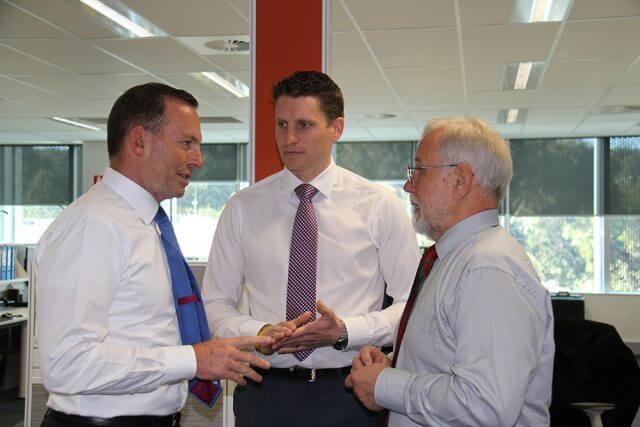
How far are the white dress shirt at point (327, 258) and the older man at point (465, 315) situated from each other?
300 millimetres

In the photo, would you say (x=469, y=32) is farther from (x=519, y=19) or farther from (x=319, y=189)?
(x=319, y=189)

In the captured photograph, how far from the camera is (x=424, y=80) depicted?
712 centimetres

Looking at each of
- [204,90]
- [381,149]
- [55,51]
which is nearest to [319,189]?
[55,51]

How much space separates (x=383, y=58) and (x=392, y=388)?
4.99 metres

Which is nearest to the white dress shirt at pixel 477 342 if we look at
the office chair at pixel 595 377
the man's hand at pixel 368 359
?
the man's hand at pixel 368 359

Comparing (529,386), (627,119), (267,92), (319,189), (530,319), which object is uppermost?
(627,119)

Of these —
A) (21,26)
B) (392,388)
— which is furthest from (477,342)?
(21,26)

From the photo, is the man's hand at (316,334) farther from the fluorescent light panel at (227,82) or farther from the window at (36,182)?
the window at (36,182)

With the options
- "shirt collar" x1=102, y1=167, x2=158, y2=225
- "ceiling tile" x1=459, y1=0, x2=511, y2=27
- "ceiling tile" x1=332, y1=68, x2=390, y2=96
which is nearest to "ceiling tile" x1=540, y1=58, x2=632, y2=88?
"ceiling tile" x1=459, y1=0, x2=511, y2=27

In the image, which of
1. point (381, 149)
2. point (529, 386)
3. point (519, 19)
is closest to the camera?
point (529, 386)

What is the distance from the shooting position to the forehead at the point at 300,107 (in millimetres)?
2139

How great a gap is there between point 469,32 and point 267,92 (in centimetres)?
290

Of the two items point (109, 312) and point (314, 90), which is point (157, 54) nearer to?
point (314, 90)

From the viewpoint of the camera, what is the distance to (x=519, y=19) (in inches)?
197
